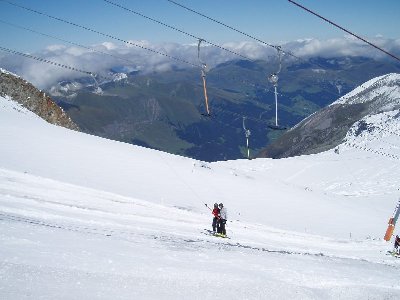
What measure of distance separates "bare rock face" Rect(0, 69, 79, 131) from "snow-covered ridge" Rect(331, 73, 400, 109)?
421ft

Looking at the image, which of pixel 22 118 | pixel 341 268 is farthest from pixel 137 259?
pixel 22 118

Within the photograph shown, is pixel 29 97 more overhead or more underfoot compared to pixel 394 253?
more overhead

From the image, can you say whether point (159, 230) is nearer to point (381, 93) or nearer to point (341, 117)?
point (341, 117)

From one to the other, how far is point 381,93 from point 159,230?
17303 cm

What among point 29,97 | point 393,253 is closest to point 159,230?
point 393,253

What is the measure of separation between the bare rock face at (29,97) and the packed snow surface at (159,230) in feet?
14.5

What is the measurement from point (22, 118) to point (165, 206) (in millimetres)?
22454

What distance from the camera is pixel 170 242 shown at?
590 inches

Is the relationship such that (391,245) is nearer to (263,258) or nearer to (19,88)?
(263,258)

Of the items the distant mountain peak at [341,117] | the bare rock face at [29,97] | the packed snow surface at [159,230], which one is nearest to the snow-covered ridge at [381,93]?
the distant mountain peak at [341,117]

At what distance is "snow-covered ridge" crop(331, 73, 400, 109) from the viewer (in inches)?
6211

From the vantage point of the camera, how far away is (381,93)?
555ft

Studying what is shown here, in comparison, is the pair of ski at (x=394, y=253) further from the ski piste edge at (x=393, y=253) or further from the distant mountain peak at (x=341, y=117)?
the distant mountain peak at (x=341, y=117)

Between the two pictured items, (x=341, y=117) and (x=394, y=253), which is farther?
(x=341, y=117)
